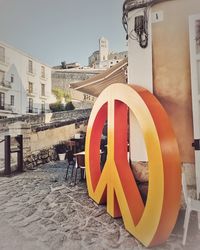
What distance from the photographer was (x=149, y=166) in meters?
2.56

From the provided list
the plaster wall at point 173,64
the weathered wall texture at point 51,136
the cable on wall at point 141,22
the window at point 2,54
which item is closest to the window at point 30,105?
the weathered wall texture at point 51,136

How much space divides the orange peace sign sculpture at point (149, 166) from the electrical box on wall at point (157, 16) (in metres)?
0.97

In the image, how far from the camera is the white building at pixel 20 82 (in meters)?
5.54

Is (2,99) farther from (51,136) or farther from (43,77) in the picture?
(51,136)

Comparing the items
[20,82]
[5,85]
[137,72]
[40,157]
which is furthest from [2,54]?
[40,157]

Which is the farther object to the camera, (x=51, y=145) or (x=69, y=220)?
(x=51, y=145)

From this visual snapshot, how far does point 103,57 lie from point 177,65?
9.39ft

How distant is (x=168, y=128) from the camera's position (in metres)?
2.58

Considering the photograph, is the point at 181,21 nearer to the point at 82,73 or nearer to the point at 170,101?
the point at 170,101

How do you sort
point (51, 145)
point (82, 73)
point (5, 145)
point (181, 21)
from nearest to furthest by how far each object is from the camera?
1. point (181, 21)
2. point (5, 145)
3. point (82, 73)
4. point (51, 145)

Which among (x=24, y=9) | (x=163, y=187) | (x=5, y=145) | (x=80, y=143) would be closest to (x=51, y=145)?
(x=80, y=143)

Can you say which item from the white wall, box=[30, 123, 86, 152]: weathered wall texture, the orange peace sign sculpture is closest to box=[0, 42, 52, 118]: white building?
box=[30, 123, 86, 152]: weathered wall texture

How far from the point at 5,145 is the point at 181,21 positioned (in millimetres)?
4960

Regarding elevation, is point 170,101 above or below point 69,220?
above
